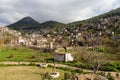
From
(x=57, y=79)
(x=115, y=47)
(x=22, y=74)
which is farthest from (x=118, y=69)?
(x=115, y=47)

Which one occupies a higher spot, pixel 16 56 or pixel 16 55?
pixel 16 55

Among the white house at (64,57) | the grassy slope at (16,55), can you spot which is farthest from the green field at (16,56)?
the white house at (64,57)

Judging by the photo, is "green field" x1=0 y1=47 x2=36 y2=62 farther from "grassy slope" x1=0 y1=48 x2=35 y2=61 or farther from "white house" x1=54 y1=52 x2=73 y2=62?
"white house" x1=54 y1=52 x2=73 y2=62

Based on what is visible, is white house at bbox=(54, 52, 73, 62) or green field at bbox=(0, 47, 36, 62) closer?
white house at bbox=(54, 52, 73, 62)

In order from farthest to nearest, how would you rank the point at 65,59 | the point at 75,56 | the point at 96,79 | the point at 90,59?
the point at 75,56 < the point at 65,59 < the point at 90,59 < the point at 96,79

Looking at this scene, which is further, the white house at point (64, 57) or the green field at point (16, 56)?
the green field at point (16, 56)

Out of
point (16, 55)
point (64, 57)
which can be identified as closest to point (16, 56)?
point (16, 55)

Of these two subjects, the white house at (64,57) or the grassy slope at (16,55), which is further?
the grassy slope at (16,55)

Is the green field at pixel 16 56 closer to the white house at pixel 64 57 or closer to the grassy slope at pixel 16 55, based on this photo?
the grassy slope at pixel 16 55

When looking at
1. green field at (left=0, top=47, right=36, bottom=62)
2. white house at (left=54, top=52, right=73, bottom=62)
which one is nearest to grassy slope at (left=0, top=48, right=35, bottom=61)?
green field at (left=0, top=47, right=36, bottom=62)

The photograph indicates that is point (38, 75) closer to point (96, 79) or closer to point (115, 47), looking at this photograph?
point (96, 79)

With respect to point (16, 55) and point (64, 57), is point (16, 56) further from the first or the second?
point (64, 57)
